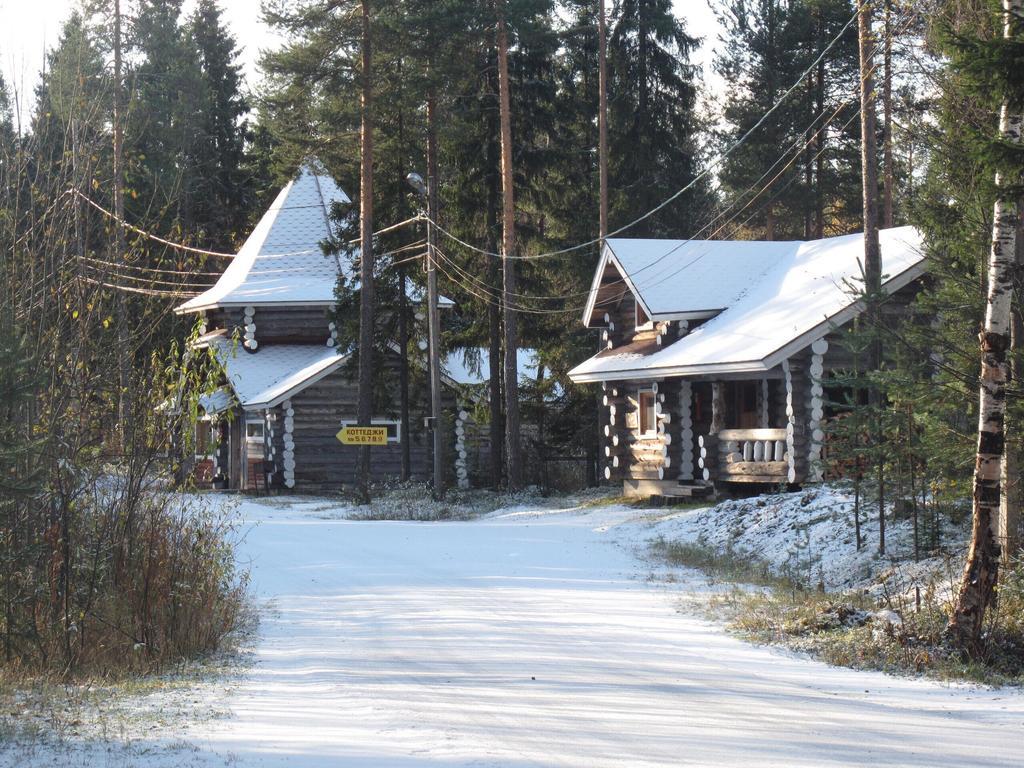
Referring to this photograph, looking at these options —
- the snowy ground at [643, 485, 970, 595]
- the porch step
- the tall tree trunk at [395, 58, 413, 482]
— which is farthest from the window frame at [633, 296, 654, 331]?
the snowy ground at [643, 485, 970, 595]

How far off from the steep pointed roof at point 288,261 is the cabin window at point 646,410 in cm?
1256

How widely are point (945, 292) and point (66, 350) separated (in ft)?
32.4

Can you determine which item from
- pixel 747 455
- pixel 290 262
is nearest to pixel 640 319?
pixel 747 455

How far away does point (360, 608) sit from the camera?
48.4ft

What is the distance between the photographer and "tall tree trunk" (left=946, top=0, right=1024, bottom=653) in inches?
441

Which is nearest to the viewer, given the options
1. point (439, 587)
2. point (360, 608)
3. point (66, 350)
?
point (66, 350)

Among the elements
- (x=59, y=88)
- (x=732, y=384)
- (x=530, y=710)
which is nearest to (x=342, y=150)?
(x=732, y=384)

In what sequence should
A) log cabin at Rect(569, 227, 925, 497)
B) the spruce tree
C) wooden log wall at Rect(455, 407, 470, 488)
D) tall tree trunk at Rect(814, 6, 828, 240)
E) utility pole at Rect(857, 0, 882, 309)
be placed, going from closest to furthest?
utility pole at Rect(857, 0, 882, 309)
log cabin at Rect(569, 227, 925, 497)
wooden log wall at Rect(455, 407, 470, 488)
tall tree trunk at Rect(814, 6, 828, 240)
the spruce tree

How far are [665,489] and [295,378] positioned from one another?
13466 mm

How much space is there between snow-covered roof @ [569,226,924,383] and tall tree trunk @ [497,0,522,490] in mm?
2099

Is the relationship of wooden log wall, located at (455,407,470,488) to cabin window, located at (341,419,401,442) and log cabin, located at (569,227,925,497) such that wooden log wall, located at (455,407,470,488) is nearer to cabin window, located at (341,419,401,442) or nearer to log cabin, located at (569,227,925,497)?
cabin window, located at (341,419,401,442)

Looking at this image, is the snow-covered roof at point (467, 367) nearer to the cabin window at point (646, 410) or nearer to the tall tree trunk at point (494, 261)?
the tall tree trunk at point (494, 261)

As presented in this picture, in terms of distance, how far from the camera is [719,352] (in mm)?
27938

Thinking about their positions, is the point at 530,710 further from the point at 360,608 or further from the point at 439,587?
the point at 439,587
